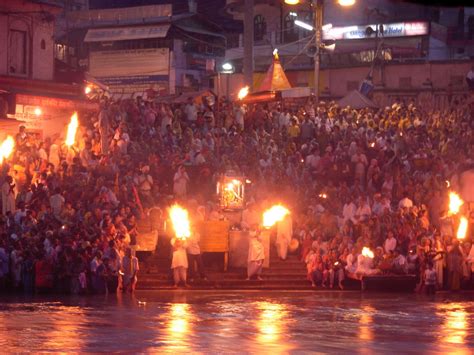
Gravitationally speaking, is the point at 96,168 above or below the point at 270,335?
above

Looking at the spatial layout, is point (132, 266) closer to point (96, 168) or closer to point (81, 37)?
point (96, 168)

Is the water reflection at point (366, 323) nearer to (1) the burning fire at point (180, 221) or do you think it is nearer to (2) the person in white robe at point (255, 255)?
(2) the person in white robe at point (255, 255)

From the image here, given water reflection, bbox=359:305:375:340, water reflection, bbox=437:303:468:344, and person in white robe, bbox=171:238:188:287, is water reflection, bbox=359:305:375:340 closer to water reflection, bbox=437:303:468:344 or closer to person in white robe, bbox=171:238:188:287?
water reflection, bbox=437:303:468:344

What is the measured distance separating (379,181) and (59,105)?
11.4 metres

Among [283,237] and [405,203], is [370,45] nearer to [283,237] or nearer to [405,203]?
[405,203]

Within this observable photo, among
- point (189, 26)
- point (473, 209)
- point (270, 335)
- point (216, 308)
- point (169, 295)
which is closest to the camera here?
point (270, 335)

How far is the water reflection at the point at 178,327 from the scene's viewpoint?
Answer: 602 inches

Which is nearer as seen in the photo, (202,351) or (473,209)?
(202,351)

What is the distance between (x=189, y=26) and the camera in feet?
192

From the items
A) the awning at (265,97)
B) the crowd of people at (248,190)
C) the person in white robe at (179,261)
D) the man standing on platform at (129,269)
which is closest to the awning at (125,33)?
the crowd of people at (248,190)

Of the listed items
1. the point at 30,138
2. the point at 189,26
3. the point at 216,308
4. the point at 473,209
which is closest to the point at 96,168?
the point at 30,138

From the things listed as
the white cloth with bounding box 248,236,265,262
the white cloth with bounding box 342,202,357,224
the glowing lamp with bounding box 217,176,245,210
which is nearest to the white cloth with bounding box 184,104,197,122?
the glowing lamp with bounding box 217,176,245,210

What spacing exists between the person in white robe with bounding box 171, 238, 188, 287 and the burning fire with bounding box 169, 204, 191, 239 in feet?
1.43

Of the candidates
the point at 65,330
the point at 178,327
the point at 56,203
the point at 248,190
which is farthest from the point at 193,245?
the point at 65,330
